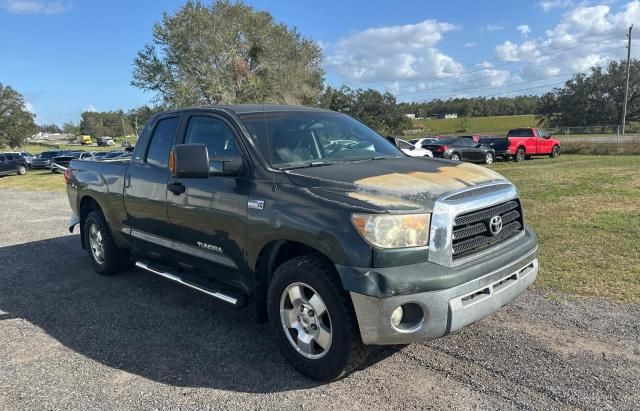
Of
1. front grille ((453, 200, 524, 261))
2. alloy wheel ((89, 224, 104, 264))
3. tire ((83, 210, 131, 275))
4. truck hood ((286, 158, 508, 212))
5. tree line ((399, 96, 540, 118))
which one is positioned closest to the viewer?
truck hood ((286, 158, 508, 212))

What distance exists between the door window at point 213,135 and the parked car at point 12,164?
3325 cm

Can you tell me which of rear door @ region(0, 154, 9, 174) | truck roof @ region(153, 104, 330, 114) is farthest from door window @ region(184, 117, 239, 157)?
rear door @ region(0, 154, 9, 174)

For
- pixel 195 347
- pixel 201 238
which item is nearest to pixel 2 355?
pixel 195 347

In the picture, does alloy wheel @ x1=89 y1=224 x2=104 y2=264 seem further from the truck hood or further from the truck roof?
the truck hood

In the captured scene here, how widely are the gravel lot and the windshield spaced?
1.53 metres

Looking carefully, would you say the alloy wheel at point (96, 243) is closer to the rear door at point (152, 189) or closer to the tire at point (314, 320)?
the rear door at point (152, 189)

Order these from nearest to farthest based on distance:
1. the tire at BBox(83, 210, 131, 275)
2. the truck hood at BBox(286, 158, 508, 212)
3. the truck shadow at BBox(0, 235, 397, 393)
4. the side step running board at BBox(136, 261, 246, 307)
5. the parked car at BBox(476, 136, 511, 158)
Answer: the truck hood at BBox(286, 158, 508, 212), the truck shadow at BBox(0, 235, 397, 393), the side step running board at BBox(136, 261, 246, 307), the tire at BBox(83, 210, 131, 275), the parked car at BBox(476, 136, 511, 158)

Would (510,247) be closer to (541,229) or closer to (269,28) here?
(541,229)

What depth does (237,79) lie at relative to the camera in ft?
114

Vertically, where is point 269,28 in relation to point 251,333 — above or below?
above

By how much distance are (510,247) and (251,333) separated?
86.6 inches

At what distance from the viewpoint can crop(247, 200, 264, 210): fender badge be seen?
350cm

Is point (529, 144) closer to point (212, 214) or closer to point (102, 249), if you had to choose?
point (102, 249)

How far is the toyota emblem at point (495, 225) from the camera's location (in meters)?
3.35
